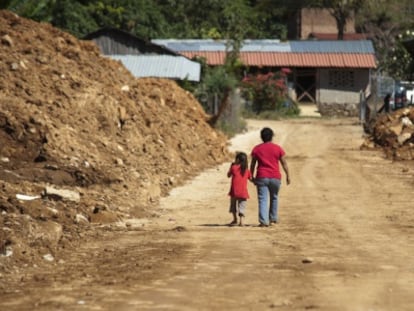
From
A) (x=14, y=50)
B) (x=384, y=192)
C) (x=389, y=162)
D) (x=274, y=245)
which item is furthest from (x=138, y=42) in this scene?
(x=274, y=245)

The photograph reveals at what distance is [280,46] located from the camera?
63250 millimetres

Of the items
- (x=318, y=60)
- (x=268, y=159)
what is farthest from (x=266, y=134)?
(x=318, y=60)

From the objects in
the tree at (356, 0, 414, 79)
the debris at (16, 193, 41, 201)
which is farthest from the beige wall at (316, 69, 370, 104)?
the debris at (16, 193, 41, 201)

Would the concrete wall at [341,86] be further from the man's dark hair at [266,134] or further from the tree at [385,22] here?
the man's dark hair at [266,134]

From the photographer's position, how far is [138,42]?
4894 centimetres

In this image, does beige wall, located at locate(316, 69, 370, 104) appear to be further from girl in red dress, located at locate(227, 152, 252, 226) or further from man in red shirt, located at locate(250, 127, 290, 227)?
man in red shirt, located at locate(250, 127, 290, 227)

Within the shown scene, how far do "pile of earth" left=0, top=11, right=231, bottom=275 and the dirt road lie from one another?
54cm

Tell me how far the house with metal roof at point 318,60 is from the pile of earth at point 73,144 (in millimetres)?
32043

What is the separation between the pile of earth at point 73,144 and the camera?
13.9 m

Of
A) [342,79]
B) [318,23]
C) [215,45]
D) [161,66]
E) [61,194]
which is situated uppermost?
[318,23]

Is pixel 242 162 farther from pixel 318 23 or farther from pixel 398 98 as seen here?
pixel 318 23

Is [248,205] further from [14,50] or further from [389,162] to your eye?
[389,162]

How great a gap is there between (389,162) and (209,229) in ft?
47.5

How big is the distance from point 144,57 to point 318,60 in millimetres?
16509
